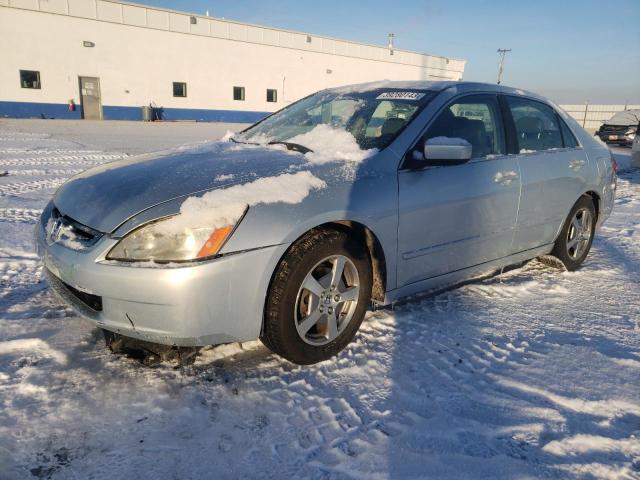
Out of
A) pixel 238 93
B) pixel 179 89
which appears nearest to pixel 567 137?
pixel 179 89

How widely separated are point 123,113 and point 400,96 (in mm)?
29047

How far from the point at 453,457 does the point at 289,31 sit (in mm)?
36359

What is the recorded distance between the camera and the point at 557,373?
259 centimetres

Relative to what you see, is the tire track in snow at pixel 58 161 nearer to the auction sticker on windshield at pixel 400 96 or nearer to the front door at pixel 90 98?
the auction sticker on windshield at pixel 400 96

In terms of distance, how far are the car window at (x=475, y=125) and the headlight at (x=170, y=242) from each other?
1542 millimetres

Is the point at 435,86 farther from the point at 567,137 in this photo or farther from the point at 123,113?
the point at 123,113

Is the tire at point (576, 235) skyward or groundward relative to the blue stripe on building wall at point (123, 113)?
groundward

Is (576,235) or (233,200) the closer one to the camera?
(233,200)

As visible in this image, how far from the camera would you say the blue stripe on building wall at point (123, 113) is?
25797 millimetres

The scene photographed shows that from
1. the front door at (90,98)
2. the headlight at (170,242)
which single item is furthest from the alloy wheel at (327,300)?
the front door at (90,98)

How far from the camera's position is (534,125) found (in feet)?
12.6

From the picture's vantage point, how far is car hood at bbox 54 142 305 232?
2316mm

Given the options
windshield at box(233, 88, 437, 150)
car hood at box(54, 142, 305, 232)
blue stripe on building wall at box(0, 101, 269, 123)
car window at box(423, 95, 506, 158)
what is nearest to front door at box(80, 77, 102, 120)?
blue stripe on building wall at box(0, 101, 269, 123)

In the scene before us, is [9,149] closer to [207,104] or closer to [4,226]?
[4,226]
